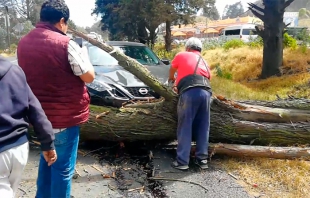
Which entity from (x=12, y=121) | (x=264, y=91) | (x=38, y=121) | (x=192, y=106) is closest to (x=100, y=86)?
(x=192, y=106)

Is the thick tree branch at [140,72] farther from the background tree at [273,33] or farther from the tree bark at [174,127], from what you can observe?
the background tree at [273,33]

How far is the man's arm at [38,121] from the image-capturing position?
207 centimetres

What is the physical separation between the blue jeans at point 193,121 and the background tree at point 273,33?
7460 millimetres

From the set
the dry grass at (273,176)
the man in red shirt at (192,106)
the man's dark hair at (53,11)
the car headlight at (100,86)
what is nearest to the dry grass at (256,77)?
the car headlight at (100,86)

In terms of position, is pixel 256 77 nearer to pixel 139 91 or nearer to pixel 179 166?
pixel 139 91

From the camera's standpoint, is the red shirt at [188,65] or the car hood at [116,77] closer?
the red shirt at [188,65]

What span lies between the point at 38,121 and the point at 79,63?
2.17 feet

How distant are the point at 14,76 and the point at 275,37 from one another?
1013 cm

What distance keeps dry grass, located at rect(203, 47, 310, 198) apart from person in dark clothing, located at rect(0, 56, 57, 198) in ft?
8.57

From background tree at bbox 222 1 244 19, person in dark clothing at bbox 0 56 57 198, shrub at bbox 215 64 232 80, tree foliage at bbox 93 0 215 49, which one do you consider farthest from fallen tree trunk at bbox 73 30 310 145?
background tree at bbox 222 1 244 19

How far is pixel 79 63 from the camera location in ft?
8.49

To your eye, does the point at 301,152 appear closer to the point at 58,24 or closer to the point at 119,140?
the point at 119,140

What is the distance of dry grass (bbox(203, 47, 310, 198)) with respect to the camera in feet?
12.5

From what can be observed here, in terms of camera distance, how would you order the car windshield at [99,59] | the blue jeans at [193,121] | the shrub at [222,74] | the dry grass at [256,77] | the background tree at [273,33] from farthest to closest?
1. the shrub at [222,74]
2. the background tree at [273,33]
3. the dry grass at [256,77]
4. the car windshield at [99,59]
5. the blue jeans at [193,121]
